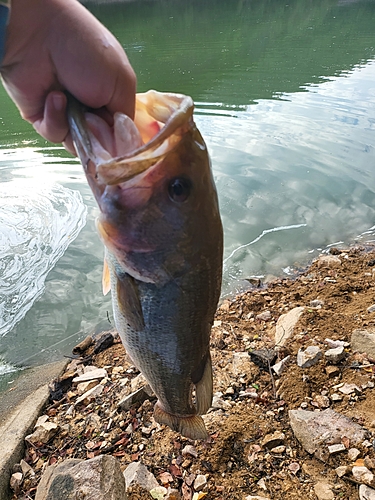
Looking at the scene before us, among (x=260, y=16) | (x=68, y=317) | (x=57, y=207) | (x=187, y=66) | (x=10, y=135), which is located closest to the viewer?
(x=68, y=317)

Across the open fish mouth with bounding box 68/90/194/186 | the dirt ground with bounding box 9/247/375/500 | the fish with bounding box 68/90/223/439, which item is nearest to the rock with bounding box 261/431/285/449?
the dirt ground with bounding box 9/247/375/500

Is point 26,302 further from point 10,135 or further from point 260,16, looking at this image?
point 260,16

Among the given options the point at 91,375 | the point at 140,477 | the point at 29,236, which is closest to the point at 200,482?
the point at 140,477

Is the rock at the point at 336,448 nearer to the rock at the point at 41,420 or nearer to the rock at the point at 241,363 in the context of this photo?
the rock at the point at 241,363

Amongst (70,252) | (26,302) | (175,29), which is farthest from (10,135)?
(175,29)

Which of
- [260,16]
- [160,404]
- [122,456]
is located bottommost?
[260,16]

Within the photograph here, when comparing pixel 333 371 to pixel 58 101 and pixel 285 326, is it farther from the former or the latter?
pixel 58 101
